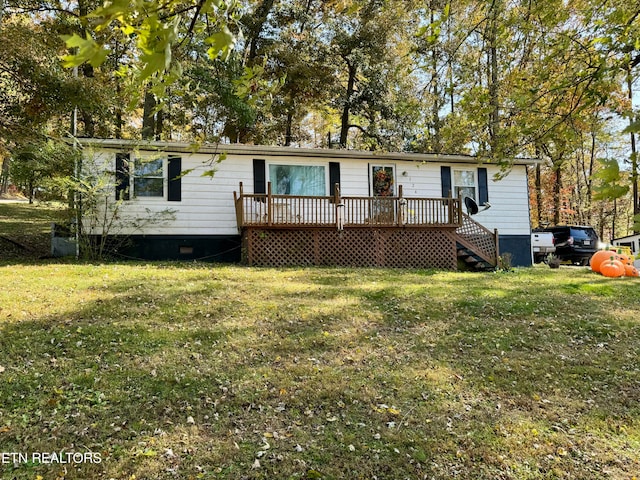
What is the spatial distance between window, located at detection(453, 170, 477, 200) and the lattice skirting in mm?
2482

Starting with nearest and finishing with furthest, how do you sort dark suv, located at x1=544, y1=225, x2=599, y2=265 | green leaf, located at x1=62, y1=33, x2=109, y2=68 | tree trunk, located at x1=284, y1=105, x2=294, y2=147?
green leaf, located at x1=62, y1=33, x2=109, y2=68 < dark suv, located at x1=544, y1=225, x2=599, y2=265 < tree trunk, located at x1=284, y1=105, x2=294, y2=147

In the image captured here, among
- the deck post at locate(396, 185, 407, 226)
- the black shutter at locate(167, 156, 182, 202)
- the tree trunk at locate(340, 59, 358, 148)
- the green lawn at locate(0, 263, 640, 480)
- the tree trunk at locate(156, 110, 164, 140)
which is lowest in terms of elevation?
the green lawn at locate(0, 263, 640, 480)

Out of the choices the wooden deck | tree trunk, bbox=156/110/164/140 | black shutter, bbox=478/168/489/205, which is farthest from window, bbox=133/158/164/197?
black shutter, bbox=478/168/489/205

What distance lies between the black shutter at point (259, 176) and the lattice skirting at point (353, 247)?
4.90 feet

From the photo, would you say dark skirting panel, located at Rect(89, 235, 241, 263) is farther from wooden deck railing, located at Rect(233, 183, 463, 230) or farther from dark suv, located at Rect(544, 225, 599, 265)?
dark suv, located at Rect(544, 225, 599, 265)

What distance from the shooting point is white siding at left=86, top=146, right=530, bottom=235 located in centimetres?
1135

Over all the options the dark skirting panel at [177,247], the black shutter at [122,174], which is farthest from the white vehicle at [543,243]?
the black shutter at [122,174]

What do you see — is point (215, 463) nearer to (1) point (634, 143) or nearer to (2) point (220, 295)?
(2) point (220, 295)

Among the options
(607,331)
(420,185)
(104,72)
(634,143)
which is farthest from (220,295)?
(634,143)

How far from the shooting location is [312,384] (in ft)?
12.5

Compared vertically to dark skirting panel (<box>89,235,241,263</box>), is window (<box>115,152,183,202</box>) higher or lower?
higher

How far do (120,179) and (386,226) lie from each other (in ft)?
22.9

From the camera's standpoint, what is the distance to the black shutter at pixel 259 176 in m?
12.1

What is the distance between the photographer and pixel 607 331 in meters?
5.50
